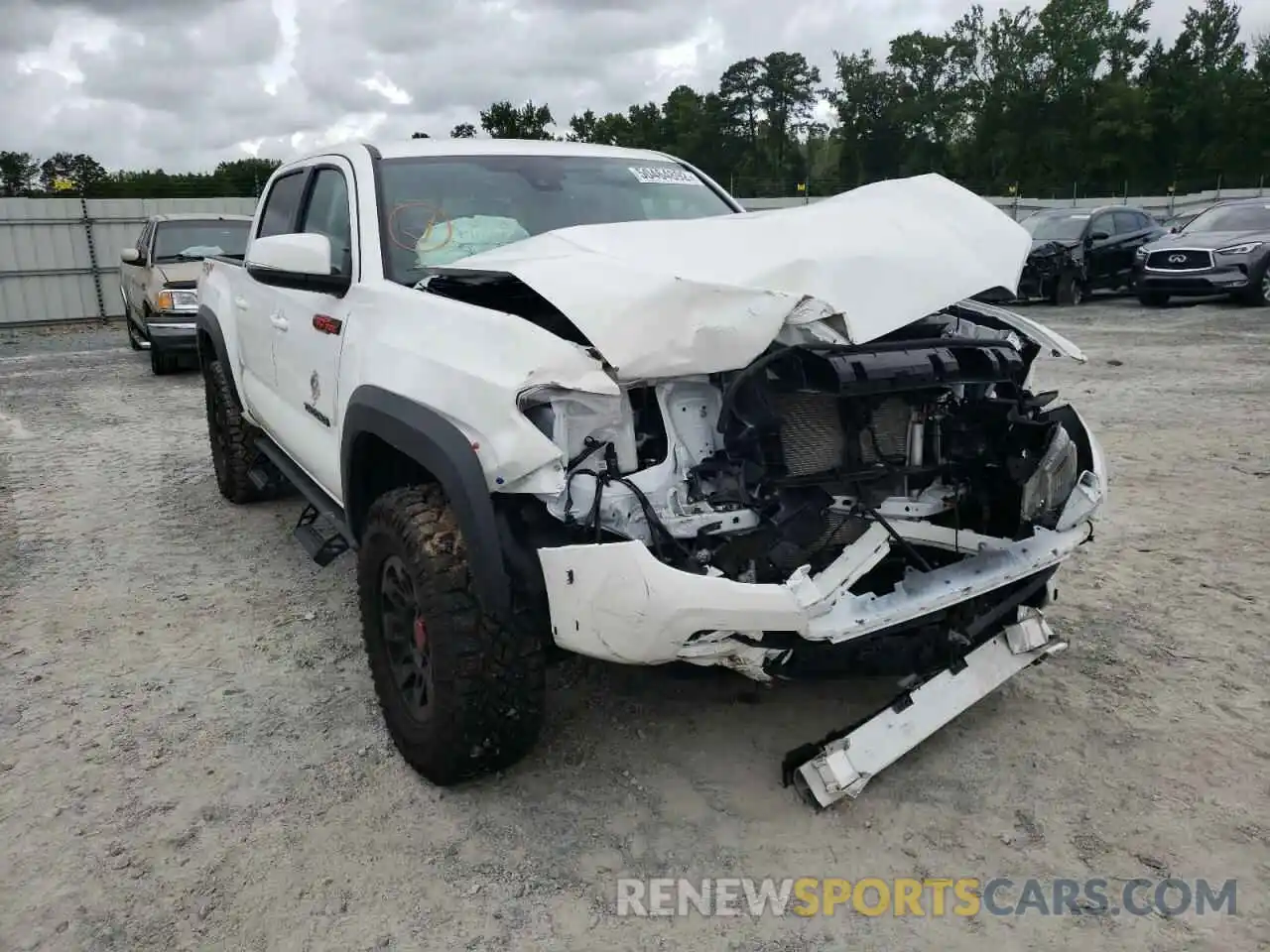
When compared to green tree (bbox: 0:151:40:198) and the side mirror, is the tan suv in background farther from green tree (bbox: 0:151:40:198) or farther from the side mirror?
green tree (bbox: 0:151:40:198)

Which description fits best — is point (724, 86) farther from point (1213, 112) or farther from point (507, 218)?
point (507, 218)

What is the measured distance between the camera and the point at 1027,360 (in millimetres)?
3229

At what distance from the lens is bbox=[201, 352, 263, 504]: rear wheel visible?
5.55 m

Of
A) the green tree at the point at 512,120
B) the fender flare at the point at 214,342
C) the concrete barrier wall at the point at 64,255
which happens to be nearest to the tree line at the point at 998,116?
the green tree at the point at 512,120

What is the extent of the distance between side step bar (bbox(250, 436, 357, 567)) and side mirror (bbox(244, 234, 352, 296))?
2.73 feet

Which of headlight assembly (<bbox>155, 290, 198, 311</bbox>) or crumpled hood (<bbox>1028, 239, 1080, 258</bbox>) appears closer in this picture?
headlight assembly (<bbox>155, 290, 198, 311</bbox>)

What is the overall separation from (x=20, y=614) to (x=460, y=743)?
2790 millimetres

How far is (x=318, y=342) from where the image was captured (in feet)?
12.0

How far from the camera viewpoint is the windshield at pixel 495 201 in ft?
11.4

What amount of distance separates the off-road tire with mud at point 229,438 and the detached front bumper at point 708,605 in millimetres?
3726

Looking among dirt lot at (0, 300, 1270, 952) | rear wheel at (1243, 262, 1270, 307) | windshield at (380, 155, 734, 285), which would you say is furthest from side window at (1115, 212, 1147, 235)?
windshield at (380, 155, 734, 285)

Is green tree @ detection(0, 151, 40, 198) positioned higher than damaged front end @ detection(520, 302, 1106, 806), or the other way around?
green tree @ detection(0, 151, 40, 198)

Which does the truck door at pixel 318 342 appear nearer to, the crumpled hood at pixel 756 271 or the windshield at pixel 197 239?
the crumpled hood at pixel 756 271

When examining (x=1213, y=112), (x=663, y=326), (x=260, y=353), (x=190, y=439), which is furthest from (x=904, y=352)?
(x=1213, y=112)
